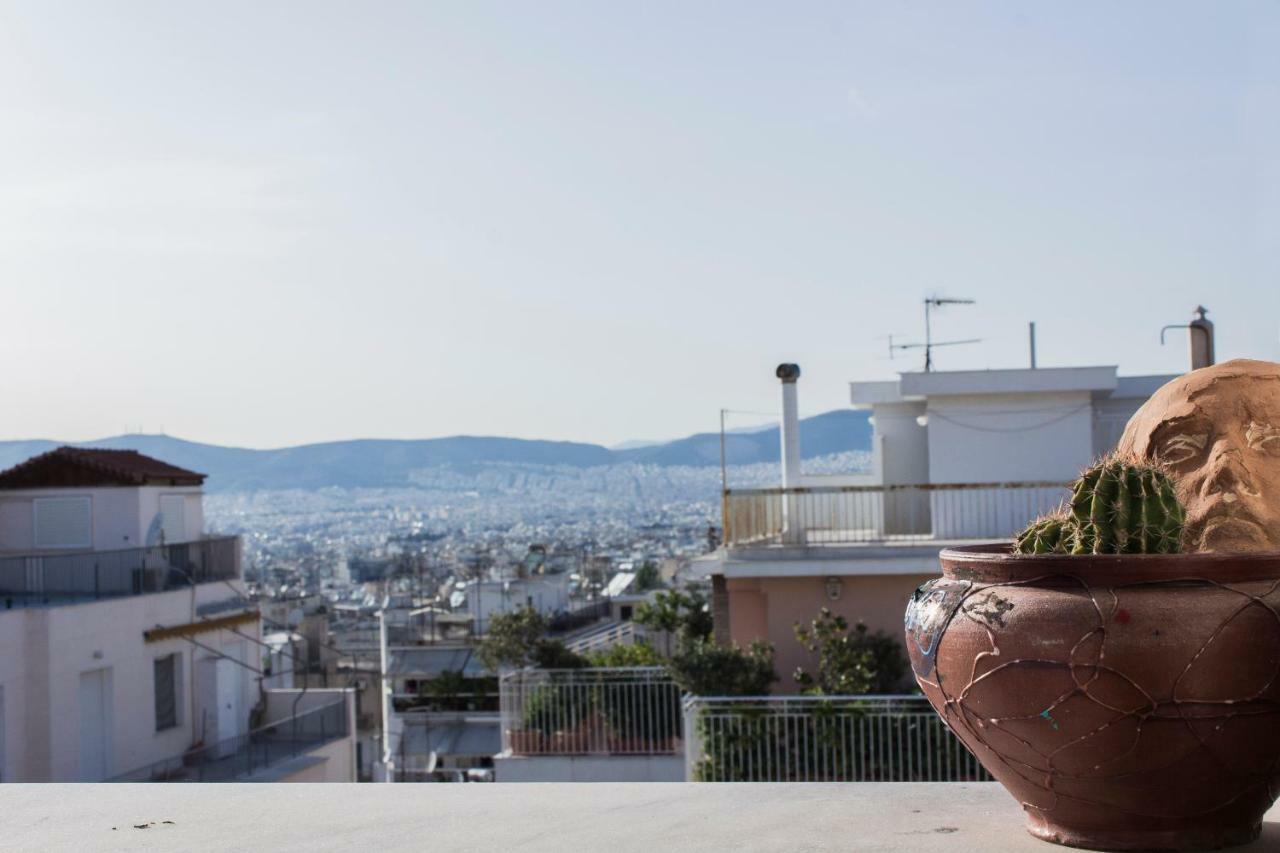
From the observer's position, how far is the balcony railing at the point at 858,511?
17.2 m

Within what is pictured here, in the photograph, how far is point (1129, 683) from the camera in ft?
8.21

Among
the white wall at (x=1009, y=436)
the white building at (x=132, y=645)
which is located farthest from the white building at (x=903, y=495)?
the white building at (x=132, y=645)

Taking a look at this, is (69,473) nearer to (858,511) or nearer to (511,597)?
(858,511)

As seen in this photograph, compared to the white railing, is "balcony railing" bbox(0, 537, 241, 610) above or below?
above

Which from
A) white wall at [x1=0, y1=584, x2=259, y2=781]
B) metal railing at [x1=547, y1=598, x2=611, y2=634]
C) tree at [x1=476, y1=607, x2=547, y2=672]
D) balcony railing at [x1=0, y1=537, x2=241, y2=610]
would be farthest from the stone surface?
metal railing at [x1=547, y1=598, x2=611, y2=634]

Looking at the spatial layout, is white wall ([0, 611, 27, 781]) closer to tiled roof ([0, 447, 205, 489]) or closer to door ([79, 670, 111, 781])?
door ([79, 670, 111, 781])

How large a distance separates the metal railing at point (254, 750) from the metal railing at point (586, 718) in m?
8.45

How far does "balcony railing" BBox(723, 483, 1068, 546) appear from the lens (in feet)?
56.3

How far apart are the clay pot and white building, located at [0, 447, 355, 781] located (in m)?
22.0

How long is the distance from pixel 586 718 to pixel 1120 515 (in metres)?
16.3

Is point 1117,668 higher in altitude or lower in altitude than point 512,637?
higher

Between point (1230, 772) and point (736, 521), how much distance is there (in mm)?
14617

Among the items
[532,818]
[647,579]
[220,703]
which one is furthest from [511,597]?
[532,818]

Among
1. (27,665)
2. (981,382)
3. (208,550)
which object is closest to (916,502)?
(981,382)
